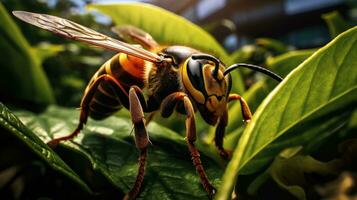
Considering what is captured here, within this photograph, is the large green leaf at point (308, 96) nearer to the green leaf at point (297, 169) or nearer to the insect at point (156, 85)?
the green leaf at point (297, 169)

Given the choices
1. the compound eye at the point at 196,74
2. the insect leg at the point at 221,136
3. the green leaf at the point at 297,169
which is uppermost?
the compound eye at the point at 196,74

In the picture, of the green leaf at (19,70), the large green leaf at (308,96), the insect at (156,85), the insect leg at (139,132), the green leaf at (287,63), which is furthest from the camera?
the green leaf at (19,70)

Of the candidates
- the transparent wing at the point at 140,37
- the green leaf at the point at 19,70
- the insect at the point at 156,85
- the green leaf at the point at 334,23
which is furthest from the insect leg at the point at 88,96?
the green leaf at the point at 334,23

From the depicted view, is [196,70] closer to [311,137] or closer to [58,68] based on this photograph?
[311,137]

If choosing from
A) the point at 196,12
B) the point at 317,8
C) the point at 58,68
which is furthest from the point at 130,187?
the point at 317,8

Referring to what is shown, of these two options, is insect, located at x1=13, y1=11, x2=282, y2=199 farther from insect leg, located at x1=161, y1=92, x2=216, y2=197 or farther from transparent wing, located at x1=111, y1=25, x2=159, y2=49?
transparent wing, located at x1=111, y1=25, x2=159, y2=49

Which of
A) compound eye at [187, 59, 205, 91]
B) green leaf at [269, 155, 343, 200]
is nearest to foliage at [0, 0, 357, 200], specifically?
green leaf at [269, 155, 343, 200]

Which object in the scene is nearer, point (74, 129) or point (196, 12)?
point (74, 129)
